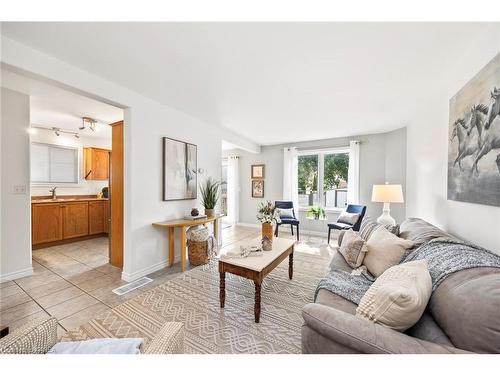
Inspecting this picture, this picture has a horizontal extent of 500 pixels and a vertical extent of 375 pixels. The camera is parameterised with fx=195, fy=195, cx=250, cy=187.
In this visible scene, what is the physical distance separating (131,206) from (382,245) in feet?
9.28

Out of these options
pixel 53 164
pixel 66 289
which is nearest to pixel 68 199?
pixel 53 164

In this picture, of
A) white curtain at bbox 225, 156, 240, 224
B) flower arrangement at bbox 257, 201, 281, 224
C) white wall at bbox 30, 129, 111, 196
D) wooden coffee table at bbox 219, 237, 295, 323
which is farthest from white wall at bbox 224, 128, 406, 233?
white wall at bbox 30, 129, 111, 196

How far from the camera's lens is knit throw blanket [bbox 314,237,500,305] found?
1060 mm

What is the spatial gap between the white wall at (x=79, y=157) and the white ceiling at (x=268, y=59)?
10.6ft

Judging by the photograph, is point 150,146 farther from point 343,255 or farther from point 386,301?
point 386,301

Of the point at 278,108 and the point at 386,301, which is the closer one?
the point at 386,301

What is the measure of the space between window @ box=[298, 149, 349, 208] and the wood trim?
410 cm

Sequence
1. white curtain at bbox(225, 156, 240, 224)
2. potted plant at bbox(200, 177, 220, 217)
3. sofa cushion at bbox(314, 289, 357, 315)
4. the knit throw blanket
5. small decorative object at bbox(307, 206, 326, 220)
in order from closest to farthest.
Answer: the knit throw blanket < sofa cushion at bbox(314, 289, 357, 315) < potted plant at bbox(200, 177, 220, 217) < small decorative object at bbox(307, 206, 326, 220) < white curtain at bbox(225, 156, 240, 224)

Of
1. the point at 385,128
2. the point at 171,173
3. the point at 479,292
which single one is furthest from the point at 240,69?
the point at 385,128

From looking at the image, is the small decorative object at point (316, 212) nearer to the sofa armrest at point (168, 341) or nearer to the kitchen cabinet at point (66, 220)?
the sofa armrest at point (168, 341)

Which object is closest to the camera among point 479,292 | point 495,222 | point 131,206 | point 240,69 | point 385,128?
point 479,292

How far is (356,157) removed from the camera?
443 cm

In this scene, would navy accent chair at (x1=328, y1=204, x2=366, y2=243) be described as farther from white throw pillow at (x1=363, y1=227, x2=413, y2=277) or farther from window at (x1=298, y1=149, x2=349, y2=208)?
white throw pillow at (x1=363, y1=227, x2=413, y2=277)

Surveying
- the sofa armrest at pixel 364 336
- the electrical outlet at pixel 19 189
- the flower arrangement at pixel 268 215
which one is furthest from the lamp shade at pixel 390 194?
the electrical outlet at pixel 19 189
